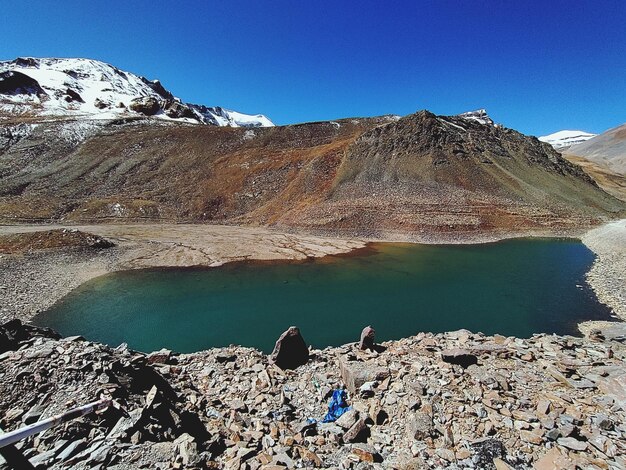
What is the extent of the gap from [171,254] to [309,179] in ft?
94.7

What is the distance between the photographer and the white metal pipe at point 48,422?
4301 millimetres

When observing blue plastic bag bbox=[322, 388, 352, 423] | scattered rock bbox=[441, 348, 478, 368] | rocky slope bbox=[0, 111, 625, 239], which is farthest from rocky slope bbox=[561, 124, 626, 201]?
blue plastic bag bbox=[322, 388, 352, 423]

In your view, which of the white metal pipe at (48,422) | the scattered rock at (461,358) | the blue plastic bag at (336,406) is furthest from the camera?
the scattered rock at (461,358)

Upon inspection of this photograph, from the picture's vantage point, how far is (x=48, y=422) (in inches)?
194

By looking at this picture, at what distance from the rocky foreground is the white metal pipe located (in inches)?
6.4

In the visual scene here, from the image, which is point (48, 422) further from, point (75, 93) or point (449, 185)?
point (75, 93)

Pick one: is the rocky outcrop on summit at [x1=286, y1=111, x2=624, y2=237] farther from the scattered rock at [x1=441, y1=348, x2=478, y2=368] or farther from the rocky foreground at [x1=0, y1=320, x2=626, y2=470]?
the rocky foreground at [x1=0, y1=320, x2=626, y2=470]

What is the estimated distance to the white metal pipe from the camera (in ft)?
14.1

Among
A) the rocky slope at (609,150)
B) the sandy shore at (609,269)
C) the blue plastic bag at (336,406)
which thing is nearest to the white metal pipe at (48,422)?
the blue plastic bag at (336,406)

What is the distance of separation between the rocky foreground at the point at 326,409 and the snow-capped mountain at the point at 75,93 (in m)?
110

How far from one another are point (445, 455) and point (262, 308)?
1540 cm

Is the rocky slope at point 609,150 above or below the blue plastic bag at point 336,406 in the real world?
above

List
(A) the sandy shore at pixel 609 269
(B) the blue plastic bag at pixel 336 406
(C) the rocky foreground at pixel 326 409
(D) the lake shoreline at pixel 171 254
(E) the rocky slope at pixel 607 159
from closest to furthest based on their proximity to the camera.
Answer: (C) the rocky foreground at pixel 326 409 → (B) the blue plastic bag at pixel 336 406 → (A) the sandy shore at pixel 609 269 → (D) the lake shoreline at pixel 171 254 → (E) the rocky slope at pixel 607 159

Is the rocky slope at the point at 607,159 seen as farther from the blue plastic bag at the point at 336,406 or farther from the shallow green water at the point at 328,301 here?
the blue plastic bag at the point at 336,406
